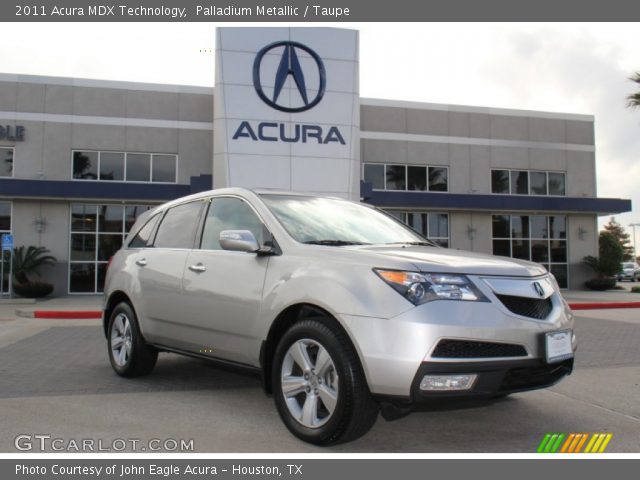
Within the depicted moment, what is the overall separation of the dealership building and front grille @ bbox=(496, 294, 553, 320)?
17046 mm

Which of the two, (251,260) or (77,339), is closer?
(251,260)

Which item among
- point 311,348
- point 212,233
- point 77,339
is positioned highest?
point 212,233

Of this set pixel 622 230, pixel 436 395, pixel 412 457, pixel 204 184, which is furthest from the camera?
pixel 622 230

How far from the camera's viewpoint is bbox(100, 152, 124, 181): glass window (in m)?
22.8

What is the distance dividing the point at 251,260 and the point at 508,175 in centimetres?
2395

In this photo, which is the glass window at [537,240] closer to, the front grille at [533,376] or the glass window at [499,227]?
the glass window at [499,227]

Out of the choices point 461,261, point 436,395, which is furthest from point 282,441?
point 461,261

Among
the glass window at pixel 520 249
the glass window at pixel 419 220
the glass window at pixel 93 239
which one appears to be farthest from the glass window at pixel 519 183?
the glass window at pixel 93 239

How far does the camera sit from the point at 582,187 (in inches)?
1075

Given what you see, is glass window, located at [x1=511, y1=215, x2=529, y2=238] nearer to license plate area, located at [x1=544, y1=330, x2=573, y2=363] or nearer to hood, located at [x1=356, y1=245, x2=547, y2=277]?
hood, located at [x1=356, y1=245, x2=547, y2=277]

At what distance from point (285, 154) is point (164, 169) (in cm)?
545

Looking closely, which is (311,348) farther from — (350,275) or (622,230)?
(622,230)

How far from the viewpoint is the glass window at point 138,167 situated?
23.1 meters

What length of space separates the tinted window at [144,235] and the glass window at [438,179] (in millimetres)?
20634
